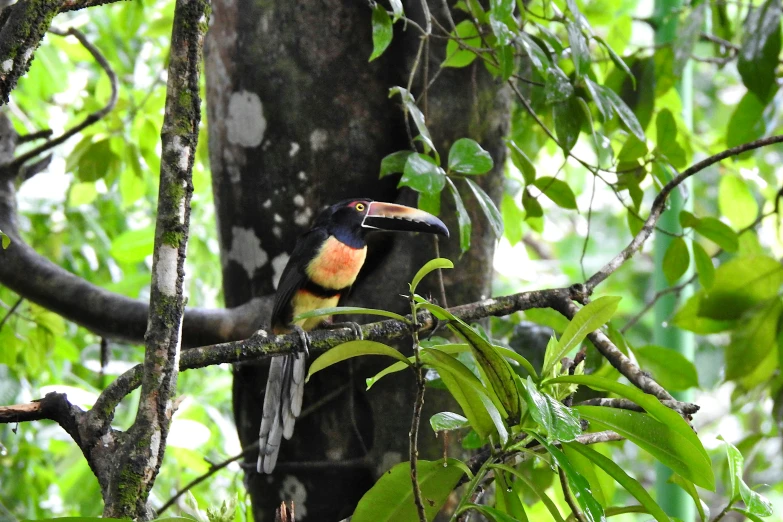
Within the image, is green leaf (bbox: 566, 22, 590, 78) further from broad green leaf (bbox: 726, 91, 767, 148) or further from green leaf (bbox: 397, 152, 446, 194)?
broad green leaf (bbox: 726, 91, 767, 148)

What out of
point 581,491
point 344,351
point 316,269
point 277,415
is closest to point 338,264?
point 316,269

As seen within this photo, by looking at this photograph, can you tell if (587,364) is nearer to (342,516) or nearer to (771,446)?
(342,516)

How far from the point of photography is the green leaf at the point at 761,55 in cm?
190

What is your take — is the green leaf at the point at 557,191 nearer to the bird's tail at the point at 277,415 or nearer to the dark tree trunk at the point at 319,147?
the dark tree trunk at the point at 319,147

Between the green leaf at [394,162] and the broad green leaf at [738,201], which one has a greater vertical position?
the broad green leaf at [738,201]

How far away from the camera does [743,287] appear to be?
2018 mm

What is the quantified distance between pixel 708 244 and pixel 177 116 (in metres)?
4.45

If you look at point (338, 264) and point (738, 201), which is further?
point (738, 201)

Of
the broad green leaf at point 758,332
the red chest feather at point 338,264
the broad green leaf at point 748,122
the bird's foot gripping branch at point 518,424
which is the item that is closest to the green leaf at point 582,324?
the bird's foot gripping branch at point 518,424

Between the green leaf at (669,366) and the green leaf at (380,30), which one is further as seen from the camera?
the green leaf at (669,366)

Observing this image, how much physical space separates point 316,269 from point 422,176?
2.29 ft

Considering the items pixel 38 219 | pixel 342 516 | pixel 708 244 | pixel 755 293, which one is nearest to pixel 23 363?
pixel 38 219

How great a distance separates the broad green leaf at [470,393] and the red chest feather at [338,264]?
94cm

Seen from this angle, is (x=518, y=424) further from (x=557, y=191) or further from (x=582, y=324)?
(x=557, y=191)
